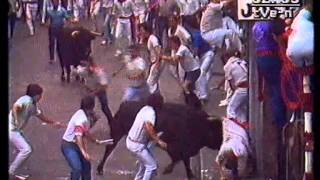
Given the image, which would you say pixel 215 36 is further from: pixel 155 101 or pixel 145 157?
pixel 145 157

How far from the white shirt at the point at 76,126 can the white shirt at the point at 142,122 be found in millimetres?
321

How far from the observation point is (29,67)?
785 centimetres

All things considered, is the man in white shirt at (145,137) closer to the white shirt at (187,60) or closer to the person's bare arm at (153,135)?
the person's bare arm at (153,135)

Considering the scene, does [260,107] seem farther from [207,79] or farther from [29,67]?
[29,67]

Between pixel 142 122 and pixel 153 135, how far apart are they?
12 centimetres

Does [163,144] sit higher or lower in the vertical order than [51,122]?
lower

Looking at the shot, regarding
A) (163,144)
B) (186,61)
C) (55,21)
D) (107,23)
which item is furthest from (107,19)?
(163,144)

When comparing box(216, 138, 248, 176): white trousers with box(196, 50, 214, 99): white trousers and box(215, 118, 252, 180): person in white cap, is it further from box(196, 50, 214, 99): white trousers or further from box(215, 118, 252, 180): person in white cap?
box(196, 50, 214, 99): white trousers

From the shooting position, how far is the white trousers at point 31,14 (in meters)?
7.82

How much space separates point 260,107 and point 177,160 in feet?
2.27

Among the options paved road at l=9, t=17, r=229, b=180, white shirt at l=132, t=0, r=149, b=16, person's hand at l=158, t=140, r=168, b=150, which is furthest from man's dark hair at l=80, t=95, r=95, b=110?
white shirt at l=132, t=0, r=149, b=16

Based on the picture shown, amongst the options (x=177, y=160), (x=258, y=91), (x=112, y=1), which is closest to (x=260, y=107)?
(x=258, y=91)

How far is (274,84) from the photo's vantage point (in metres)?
7.85

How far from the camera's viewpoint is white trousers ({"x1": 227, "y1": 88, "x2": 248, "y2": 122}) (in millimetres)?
7844
